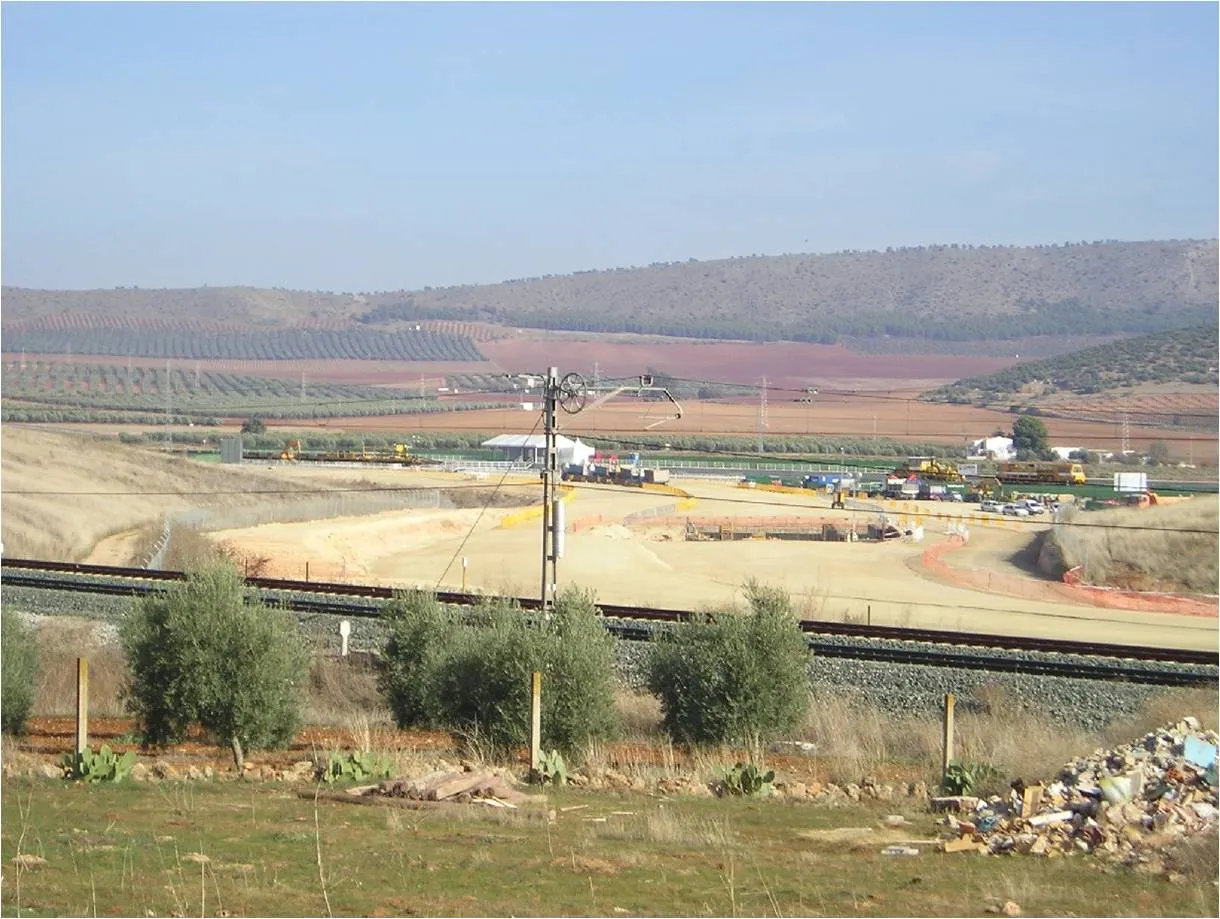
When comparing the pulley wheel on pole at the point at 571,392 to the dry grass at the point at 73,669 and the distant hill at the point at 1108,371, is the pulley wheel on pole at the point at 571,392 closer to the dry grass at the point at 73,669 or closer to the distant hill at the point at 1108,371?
the dry grass at the point at 73,669

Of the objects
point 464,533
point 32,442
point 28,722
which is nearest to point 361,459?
point 32,442

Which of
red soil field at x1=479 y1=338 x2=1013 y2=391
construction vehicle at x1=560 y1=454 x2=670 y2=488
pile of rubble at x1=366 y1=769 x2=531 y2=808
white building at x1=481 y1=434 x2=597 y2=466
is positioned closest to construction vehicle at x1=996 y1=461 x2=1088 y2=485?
construction vehicle at x1=560 y1=454 x2=670 y2=488

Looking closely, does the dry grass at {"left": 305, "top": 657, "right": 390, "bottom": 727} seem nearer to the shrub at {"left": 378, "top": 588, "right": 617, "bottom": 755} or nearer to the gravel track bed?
the gravel track bed

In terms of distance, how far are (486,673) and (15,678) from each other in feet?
19.6

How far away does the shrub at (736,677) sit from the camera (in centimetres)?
1928

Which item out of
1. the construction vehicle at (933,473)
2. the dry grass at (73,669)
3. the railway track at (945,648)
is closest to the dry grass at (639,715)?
the railway track at (945,648)

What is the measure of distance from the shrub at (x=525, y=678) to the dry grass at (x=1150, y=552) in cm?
3153

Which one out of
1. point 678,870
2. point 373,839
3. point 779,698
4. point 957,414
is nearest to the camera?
point 678,870

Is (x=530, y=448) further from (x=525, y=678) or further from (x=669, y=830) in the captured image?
(x=669, y=830)

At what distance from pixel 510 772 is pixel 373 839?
3870 millimetres

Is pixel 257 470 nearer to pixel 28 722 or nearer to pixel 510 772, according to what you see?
pixel 28 722

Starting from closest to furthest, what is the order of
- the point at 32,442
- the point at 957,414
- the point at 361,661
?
the point at 361,661
the point at 32,442
the point at 957,414

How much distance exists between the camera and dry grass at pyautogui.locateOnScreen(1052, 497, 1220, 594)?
4734cm

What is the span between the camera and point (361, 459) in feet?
282
